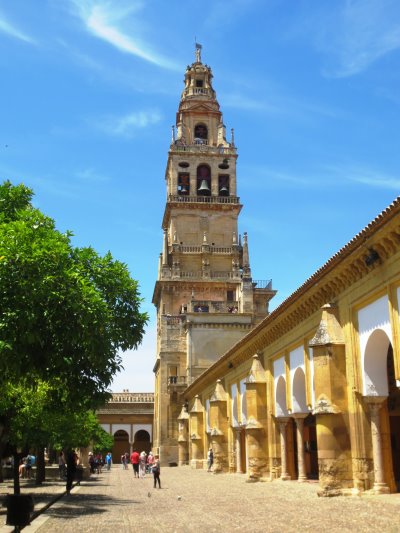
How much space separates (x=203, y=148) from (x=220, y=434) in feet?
122

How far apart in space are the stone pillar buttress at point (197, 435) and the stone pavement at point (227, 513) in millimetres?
23705

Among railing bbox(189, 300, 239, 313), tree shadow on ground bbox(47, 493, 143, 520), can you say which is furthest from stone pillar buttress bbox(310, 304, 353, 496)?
railing bbox(189, 300, 239, 313)

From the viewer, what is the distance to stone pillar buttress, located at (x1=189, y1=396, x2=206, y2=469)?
44753 millimetres

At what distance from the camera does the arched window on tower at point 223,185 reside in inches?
2598

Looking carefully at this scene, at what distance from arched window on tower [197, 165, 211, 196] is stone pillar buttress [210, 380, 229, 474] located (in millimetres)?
31618

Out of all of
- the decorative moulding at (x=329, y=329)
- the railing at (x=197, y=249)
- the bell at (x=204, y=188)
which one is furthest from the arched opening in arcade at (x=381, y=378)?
the bell at (x=204, y=188)

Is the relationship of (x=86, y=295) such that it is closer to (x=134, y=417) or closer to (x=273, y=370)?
(x=273, y=370)

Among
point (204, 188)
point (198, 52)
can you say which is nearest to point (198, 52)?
point (198, 52)

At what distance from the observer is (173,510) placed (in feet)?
54.0

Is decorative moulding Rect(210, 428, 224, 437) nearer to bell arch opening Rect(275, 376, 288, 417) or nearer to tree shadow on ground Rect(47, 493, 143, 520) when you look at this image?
bell arch opening Rect(275, 376, 288, 417)

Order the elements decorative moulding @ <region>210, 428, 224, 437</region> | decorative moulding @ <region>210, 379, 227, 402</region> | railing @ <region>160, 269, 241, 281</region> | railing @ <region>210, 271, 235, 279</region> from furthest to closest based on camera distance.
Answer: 1. railing @ <region>210, 271, 235, 279</region>
2. railing @ <region>160, 269, 241, 281</region>
3. decorative moulding @ <region>210, 379, 227, 402</region>
4. decorative moulding @ <region>210, 428, 224, 437</region>

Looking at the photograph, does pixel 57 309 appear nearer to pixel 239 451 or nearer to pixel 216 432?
pixel 239 451

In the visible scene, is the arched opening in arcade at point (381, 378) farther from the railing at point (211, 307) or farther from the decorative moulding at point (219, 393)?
the railing at point (211, 307)

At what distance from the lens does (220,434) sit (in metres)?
36.5
